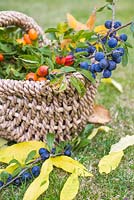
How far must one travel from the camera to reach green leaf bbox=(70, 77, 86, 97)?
1357 mm

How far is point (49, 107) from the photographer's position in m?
1.41

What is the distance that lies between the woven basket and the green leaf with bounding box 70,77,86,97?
0.06ft

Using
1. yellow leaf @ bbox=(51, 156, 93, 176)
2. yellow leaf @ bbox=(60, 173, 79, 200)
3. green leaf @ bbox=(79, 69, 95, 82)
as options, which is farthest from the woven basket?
yellow leaf @ bbox=(60, 173, 79, 200)

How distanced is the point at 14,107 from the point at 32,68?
163mm

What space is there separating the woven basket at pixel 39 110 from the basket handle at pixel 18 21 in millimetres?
265

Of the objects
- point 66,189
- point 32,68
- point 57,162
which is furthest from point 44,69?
point 66,189

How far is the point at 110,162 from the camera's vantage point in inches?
53.5

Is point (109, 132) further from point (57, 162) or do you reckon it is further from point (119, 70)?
point (119, 70)

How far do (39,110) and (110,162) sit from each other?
0.23 m

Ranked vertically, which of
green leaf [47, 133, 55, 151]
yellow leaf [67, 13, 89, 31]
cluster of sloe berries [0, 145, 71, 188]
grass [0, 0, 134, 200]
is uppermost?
yellow leaf [67, 13, 89, 31]

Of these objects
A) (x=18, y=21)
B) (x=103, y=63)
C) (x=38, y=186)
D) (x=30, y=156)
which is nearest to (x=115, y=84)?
(x=18, y=21)

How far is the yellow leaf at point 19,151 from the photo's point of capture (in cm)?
138

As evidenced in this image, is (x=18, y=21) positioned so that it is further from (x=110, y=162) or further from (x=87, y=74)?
(x=110, y=162)

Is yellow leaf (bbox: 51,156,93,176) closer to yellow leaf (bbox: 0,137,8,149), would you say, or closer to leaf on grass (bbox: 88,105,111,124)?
yellow leaf (bbox: 0,137,8,149)
